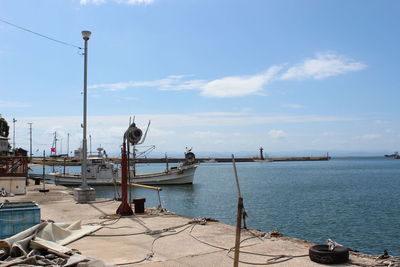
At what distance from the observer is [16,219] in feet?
29.5

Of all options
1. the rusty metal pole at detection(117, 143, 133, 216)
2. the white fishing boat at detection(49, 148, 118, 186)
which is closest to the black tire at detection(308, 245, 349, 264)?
the rusty metal pole at detection(117, 143, 133, 216)

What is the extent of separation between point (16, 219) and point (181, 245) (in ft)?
13.3

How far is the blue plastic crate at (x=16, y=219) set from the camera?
8820 mm

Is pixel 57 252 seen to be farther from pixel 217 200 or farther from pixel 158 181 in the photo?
pixel 158 181

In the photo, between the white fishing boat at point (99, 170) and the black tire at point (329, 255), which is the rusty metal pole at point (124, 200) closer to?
the black tire at point (329, 255)

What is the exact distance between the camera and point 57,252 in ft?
23.4

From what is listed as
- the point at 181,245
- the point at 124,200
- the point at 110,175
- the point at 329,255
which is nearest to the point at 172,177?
the point at 110,175

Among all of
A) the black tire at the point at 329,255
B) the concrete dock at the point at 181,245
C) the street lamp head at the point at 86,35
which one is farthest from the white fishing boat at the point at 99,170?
the black tire at the point at 329,255

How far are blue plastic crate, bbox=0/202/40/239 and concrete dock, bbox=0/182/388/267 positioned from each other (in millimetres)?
1274

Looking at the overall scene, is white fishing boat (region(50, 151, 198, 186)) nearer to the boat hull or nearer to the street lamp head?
the boat hull

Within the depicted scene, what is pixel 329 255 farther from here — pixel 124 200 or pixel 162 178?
pixel 162 178

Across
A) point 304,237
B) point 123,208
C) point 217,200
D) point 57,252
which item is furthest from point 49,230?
point 217,200

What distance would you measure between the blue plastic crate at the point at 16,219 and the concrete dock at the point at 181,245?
4.18 ft

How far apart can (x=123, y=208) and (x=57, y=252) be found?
20.4 feet
